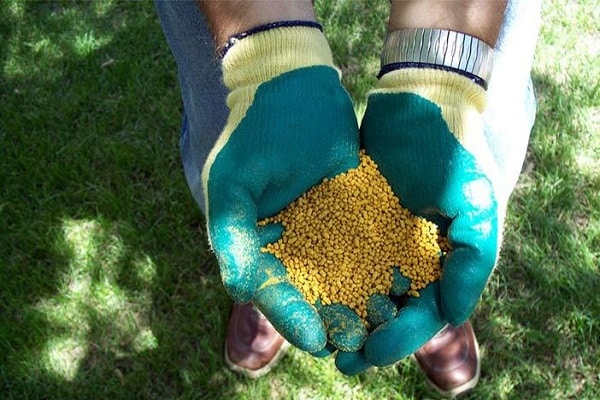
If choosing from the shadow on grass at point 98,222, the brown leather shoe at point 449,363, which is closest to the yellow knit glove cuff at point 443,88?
the brown leather shoe at point 449,363

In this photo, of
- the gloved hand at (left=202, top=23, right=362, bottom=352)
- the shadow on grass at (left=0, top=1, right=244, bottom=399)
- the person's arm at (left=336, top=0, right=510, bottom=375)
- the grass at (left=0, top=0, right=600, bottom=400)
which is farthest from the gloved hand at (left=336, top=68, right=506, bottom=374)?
the shadow on grass at (left=0, top=1, right=244, bottom=399)

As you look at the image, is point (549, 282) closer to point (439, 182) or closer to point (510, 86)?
point (510, 86)

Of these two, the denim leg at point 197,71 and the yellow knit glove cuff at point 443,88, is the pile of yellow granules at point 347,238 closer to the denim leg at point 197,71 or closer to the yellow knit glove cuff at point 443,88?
the yellow knit glove cuff at point 443,88

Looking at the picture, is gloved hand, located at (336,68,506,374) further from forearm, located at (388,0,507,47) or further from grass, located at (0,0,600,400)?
grass, located at (0,0,600,400)

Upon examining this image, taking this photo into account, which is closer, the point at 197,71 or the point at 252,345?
the point at 197,71

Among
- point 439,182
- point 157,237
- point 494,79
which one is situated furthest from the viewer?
point 157,237

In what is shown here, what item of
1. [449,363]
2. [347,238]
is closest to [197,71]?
[347,238]

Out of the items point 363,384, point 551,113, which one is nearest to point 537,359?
point 363,384
